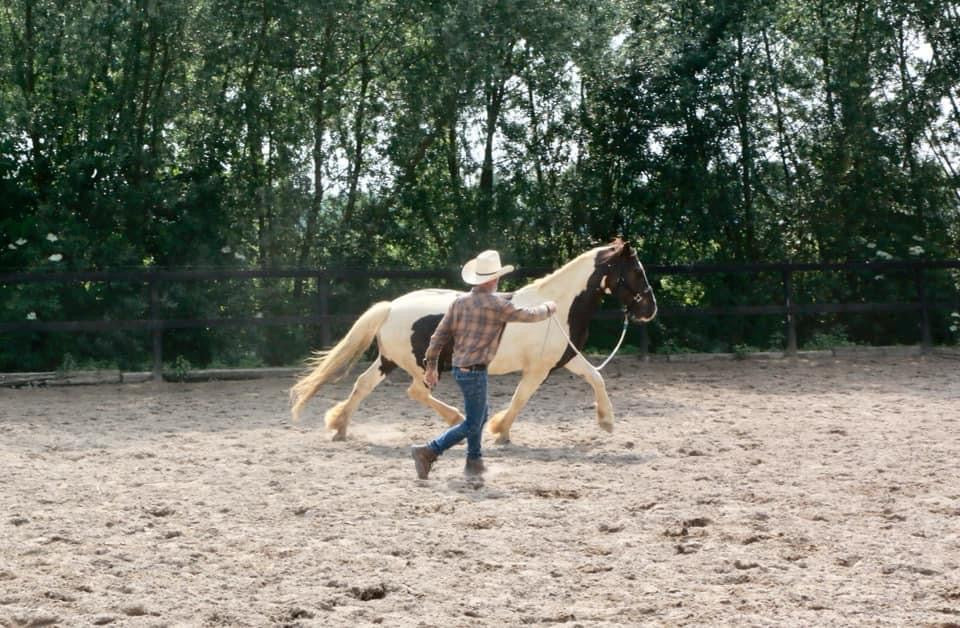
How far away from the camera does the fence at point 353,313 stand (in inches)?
521

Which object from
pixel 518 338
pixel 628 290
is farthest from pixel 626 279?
pixel 518 338

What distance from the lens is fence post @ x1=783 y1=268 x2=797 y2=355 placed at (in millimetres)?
14344

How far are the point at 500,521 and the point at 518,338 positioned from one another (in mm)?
2848

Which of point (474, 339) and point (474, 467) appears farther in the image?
point (474, 467)

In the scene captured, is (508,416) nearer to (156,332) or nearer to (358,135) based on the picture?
(156,332)

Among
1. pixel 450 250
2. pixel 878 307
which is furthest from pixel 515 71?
pixel 878 307

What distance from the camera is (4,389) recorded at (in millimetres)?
12555

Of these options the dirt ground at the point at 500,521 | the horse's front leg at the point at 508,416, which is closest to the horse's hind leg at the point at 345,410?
the dirt ground at the point at 500,521

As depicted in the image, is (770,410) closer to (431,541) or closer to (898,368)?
(898,368)

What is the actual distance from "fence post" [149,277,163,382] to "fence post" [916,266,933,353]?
9458mm

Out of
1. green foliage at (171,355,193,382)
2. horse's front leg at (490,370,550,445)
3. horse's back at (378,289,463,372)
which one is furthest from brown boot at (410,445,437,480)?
green foliage at (171,355,193,382)

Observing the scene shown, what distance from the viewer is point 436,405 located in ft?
25.6

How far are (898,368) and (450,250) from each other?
587 cm

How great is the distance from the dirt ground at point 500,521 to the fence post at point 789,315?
4642 mm
